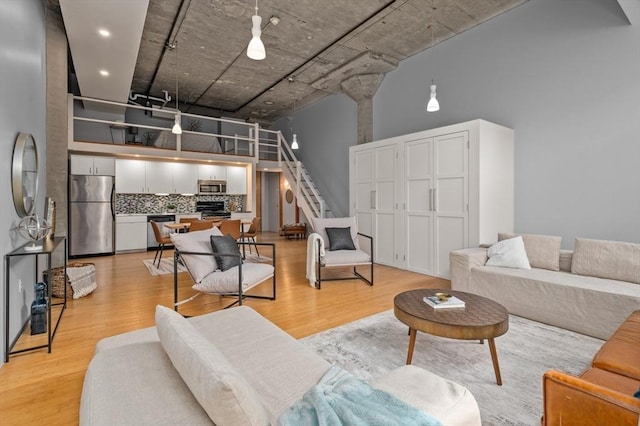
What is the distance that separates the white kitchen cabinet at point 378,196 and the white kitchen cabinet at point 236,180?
12.4ft

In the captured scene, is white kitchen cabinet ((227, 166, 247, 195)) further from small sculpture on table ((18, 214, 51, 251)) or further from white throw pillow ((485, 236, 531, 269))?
white throw pillow ((485, 236, 531, 269))

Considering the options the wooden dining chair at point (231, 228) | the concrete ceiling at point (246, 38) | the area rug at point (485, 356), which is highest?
the concrete ceiling at point (246, 38)

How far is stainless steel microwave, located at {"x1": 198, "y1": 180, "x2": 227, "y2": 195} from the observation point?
8.19m

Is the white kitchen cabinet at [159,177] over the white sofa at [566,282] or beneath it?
over

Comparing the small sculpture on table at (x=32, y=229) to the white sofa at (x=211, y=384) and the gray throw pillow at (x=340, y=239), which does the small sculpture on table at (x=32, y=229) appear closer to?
the white sofa at (x=211, y=384)

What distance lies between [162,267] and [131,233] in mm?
2322

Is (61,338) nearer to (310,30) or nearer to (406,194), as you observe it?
(406,194)

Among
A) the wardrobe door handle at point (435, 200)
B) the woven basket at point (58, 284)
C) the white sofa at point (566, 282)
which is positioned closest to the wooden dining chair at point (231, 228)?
the woven basket at point (58, 284)

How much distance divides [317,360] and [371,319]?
5.96 feet

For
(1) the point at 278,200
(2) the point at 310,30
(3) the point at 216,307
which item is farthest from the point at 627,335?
(1) the point at 278,200

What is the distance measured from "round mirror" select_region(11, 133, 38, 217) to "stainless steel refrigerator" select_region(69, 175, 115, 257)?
3.85 m

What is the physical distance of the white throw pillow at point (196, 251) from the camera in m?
3.20

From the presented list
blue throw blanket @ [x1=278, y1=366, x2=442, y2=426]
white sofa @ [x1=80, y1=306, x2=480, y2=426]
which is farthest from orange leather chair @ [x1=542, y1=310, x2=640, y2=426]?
blue throw blanket @ [x1=278, y1=366, x2=442, y2=426]

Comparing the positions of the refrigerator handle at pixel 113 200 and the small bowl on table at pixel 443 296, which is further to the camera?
the refrigerator handle at pixel 113 200
